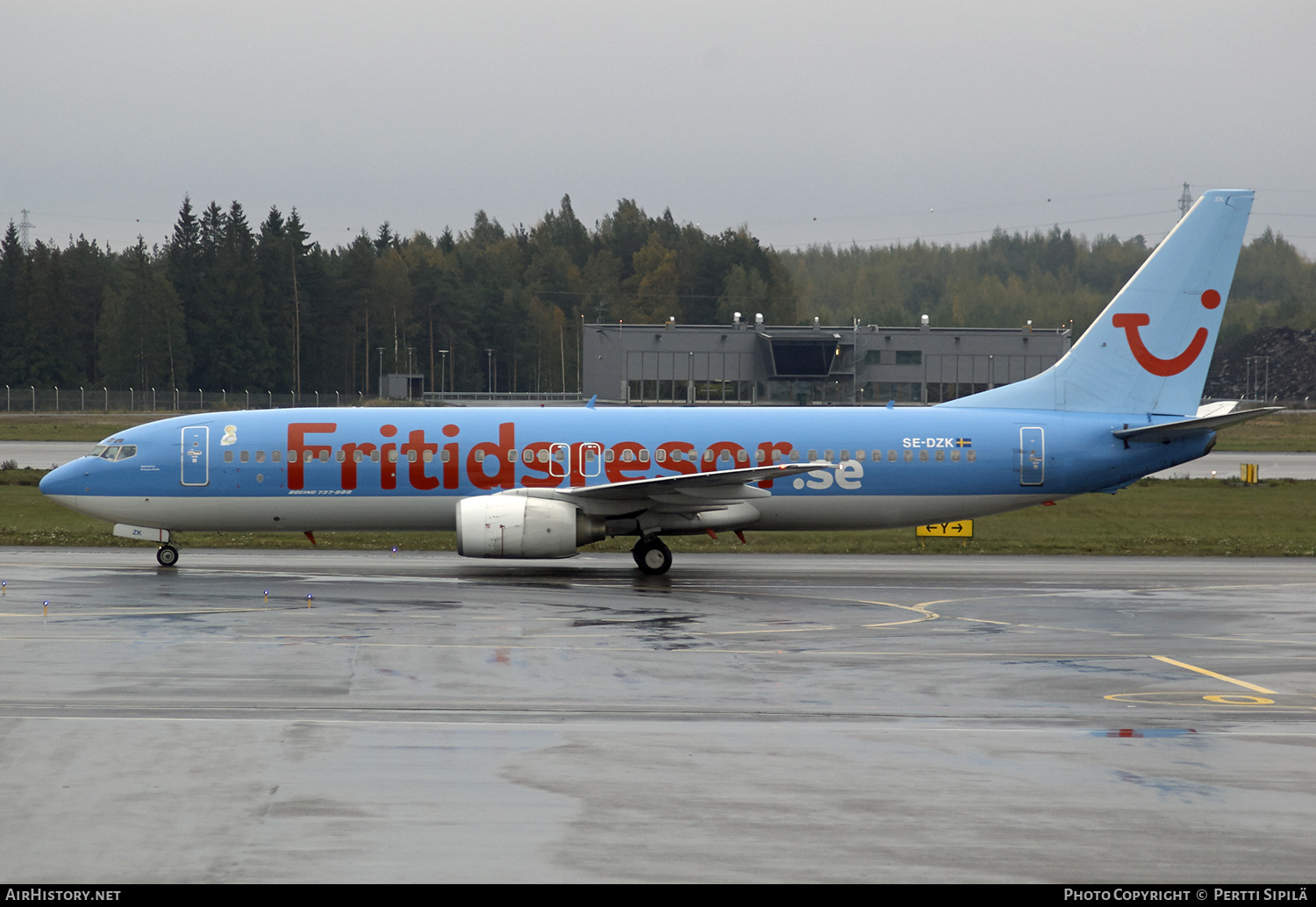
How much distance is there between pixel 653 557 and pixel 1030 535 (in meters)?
15.1

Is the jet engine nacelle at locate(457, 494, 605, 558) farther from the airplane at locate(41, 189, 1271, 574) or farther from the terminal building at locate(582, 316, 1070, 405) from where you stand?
the terminal building at locate(582, 316, 1070, 405)

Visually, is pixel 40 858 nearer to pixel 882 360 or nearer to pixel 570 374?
pixel 882 360

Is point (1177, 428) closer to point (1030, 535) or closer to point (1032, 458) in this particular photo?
point (1032, 458)

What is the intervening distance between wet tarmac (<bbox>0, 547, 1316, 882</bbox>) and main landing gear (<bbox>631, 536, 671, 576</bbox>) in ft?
9.48

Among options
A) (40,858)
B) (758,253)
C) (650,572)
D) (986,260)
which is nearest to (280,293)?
(758,253)

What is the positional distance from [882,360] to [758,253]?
81.0m

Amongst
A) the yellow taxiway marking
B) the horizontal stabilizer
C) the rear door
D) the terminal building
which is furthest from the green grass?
the terminal building

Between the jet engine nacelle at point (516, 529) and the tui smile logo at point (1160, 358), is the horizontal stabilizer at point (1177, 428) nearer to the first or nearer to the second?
the tui smile logo at point (1160, 358)

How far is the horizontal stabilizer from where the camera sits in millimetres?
27148

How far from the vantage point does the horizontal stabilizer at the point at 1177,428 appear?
27.1 meters

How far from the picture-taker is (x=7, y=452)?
61.5m

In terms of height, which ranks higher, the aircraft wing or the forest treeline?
the forest treeline

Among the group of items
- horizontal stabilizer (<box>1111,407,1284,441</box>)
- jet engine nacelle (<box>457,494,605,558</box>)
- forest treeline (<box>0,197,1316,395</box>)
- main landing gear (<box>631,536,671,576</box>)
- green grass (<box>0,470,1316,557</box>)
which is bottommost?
green grass (<box>0,470,1316,557</box>)

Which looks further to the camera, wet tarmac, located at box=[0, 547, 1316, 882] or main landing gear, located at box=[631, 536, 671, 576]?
main landing gear, located at box=[631, 536, 671, 576]
